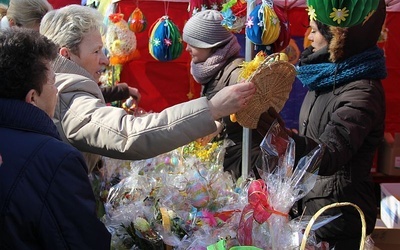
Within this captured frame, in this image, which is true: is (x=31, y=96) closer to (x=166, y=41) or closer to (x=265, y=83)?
(x=265, y=83)

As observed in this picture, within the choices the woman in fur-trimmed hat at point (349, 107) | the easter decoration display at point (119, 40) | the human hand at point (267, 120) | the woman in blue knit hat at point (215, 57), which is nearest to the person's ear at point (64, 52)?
the human hand at point (267, 120)

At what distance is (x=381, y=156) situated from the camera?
205 inches

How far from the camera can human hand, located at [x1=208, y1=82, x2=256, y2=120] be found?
1.60m

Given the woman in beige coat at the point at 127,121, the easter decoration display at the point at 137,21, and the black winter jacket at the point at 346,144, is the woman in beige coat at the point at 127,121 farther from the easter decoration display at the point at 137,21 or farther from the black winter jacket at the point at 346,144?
the easter decoration display at the point at 137,21

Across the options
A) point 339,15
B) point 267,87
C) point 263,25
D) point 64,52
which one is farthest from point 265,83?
point 64,52

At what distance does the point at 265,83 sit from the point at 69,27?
79 centimetres

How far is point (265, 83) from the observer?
173 centimetres

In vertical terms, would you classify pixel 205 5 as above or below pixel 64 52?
above

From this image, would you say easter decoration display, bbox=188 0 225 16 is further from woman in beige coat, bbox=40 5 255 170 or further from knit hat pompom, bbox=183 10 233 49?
woman in beige coat, bbox=40 5 255 170

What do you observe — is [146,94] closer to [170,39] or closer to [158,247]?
[170,39]

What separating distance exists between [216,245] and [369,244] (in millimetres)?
538

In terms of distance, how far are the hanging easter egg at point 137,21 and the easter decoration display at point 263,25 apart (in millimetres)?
2598

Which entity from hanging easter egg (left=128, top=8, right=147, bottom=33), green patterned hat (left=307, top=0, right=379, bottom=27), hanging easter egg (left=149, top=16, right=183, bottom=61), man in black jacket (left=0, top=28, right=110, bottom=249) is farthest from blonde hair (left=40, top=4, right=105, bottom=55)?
hanging easter egg (left=128, top=8, right=147, bottom=33)

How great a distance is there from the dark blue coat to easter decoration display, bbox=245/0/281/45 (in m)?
1.23
